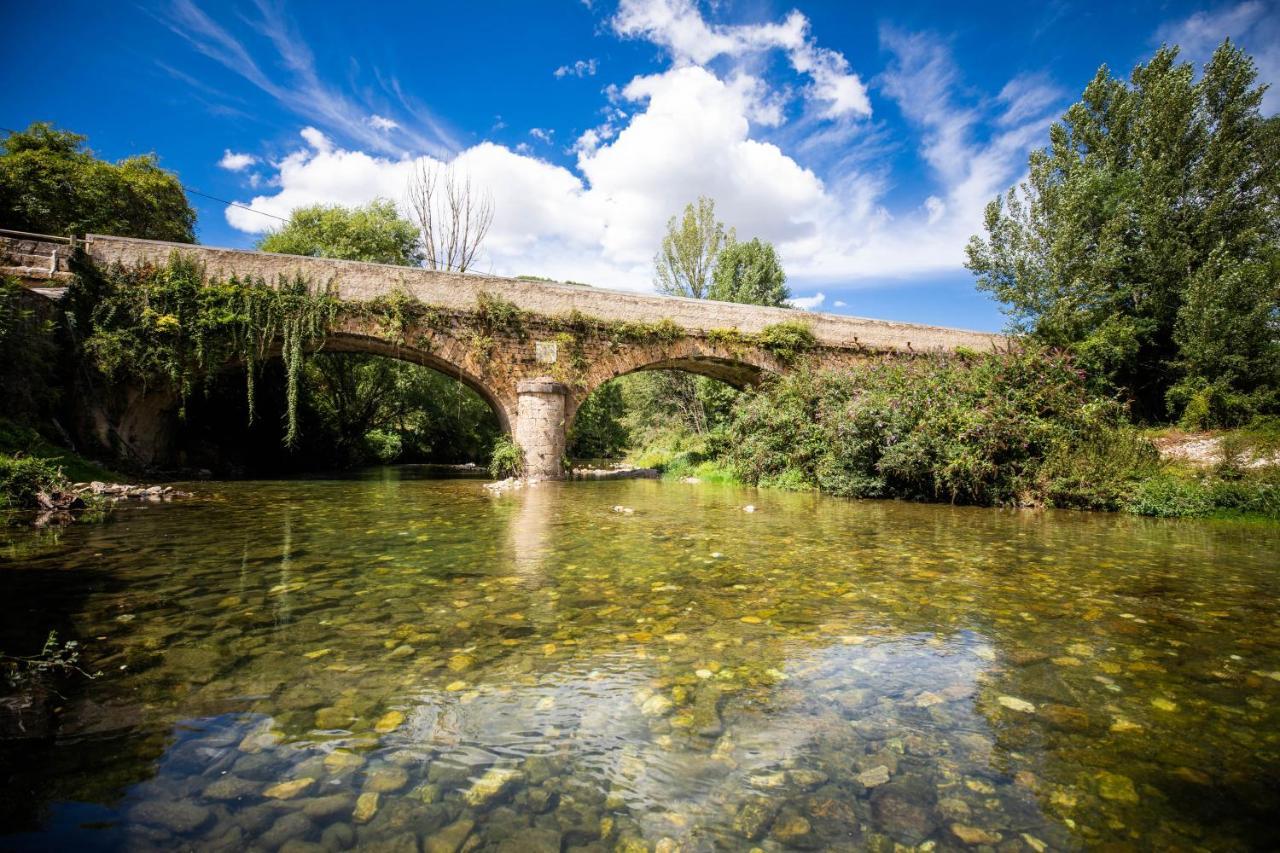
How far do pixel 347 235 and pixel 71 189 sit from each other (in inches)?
356

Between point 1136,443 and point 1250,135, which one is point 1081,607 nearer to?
point 1136,443

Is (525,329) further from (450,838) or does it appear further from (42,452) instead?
(450,838)

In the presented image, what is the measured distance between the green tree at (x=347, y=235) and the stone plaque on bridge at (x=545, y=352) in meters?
16.9

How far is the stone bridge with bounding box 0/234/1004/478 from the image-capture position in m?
11.5

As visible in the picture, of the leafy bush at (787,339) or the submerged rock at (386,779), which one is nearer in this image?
the submerged rock at (386,779)

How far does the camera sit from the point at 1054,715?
2104mm

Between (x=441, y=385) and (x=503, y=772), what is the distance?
22538mm

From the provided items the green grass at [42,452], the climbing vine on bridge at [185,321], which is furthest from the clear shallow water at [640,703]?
the climbing vine on bridge at [185,321]

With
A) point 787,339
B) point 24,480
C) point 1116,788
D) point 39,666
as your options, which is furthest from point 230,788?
point 787,339

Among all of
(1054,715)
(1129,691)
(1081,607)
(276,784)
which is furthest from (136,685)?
(1081,607)

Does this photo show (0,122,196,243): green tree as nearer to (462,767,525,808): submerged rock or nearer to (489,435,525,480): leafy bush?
(489,435,525,480): leafy bush

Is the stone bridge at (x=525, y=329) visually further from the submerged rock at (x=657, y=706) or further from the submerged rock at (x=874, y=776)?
the submerged rock at (x=874, y=776)

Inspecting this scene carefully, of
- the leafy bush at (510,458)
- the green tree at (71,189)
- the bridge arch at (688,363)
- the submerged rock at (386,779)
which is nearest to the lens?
the submerged rock at (386,779)

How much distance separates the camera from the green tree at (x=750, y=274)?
27.2 metres
